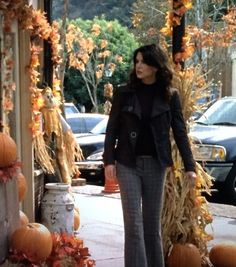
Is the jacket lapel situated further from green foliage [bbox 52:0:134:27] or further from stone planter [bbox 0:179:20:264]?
green foliage [bbox 52:0:134:27]

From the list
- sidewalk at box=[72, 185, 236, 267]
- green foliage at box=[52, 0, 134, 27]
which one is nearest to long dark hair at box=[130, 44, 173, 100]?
sidewalk at box=[72, 185, 236, 267]

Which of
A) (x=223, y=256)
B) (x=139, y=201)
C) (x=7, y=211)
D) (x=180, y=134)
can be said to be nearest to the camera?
(x=7, y=211)

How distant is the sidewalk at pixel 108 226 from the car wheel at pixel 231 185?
0.64m

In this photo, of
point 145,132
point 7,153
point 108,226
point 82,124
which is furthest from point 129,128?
point 82,124

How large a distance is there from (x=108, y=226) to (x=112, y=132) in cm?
393

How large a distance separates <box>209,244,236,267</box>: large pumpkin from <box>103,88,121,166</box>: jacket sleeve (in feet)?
5.51

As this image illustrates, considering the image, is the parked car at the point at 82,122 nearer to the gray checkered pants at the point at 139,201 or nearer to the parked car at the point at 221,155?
the parked car at the point at 221,155

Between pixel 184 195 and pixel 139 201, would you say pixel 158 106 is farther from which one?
pixel 184 195

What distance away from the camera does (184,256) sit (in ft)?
19.6

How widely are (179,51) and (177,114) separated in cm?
90

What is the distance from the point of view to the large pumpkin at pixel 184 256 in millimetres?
5961

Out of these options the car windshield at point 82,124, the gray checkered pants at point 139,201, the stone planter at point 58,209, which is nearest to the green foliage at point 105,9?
the car windshield at point 82,124

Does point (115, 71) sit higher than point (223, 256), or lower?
higher

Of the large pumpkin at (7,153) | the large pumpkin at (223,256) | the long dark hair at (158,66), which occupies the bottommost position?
the large pumpkin at (223,256)
